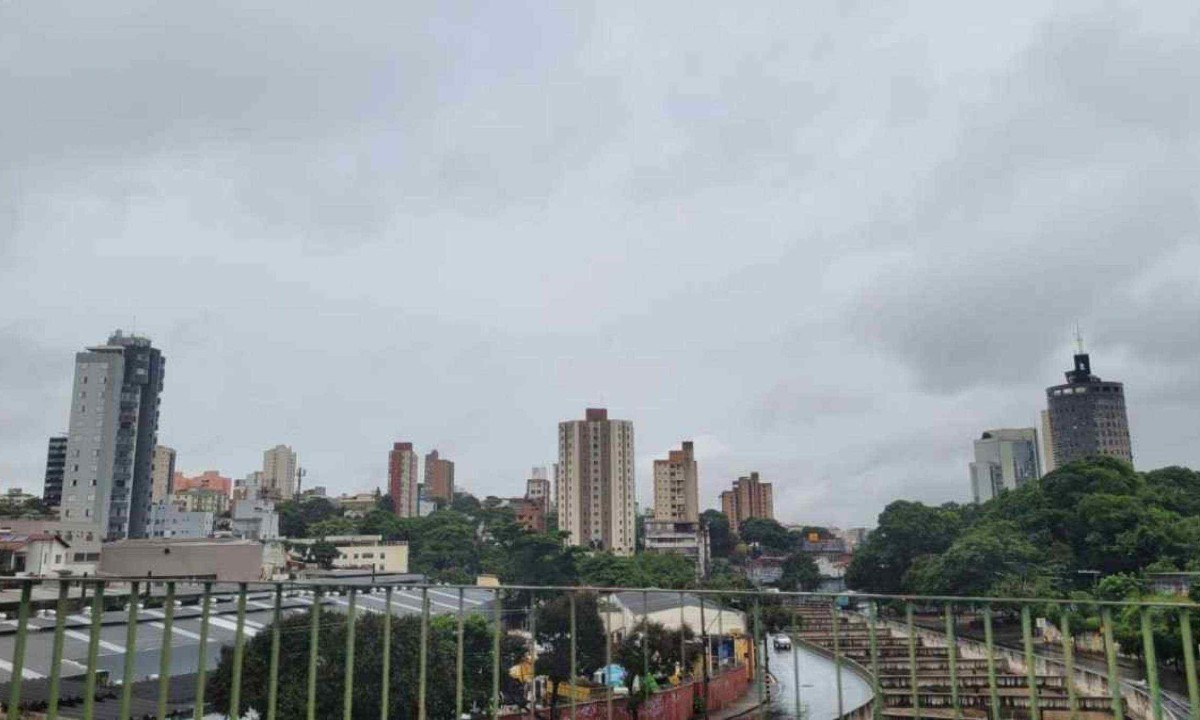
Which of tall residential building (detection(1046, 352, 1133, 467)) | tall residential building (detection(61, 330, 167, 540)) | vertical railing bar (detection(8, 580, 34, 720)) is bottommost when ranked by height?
vertical railing bar (detection(8, 580, 34, 720))

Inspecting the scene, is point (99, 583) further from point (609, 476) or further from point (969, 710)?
point (609, 476)

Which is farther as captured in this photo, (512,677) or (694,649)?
(694,649)

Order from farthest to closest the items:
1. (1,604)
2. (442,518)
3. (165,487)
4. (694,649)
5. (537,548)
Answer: (165,487) < (442,518) < (537,548) < (694,649) < (1,604)

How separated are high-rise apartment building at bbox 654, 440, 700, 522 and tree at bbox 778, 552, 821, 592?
66.2 feet

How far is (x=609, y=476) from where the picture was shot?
91688 millimetres

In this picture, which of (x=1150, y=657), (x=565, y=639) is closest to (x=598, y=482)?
(x=565, y=639)

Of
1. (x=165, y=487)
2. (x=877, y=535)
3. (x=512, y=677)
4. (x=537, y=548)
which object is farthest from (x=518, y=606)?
(x=165, y=487)

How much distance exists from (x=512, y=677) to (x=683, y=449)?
95.9 m

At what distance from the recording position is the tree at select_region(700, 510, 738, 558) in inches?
4092

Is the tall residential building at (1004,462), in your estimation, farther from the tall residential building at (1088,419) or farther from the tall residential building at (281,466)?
the tall residential building at (281,466)

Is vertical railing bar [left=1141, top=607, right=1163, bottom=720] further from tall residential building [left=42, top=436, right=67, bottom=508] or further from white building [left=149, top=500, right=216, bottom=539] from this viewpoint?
tall residential building [left=42, top=436, right=67, bottom=508]

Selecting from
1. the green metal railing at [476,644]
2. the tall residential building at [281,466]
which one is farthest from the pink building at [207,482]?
the green metal railing at [476,644]

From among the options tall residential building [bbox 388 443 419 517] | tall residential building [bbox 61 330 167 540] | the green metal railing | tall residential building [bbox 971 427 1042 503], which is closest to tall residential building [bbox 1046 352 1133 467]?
tall residential building [bbox 971 427 1042 503]

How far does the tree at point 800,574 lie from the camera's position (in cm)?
7788
